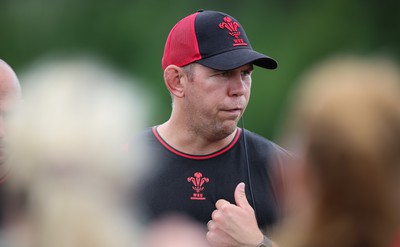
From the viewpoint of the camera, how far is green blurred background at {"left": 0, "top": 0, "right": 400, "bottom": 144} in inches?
508

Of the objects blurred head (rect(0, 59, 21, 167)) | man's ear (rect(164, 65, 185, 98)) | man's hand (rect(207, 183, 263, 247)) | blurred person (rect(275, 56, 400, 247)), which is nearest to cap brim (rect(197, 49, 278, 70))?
man's ear (rect(164, 65, 185, 98))

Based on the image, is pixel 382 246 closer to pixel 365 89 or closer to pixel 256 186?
pixel 365 89

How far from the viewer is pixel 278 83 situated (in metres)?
12.4

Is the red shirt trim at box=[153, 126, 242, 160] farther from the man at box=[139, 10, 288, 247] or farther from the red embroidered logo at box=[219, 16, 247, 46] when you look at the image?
the red embroidered logo at box=[219, 16, 247, 46]

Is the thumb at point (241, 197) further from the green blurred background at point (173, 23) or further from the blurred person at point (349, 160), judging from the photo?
the green blurred background at point (173, 23)

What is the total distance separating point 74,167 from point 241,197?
1659 mm

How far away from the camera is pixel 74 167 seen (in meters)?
1.68

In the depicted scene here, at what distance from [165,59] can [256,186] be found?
78 cm

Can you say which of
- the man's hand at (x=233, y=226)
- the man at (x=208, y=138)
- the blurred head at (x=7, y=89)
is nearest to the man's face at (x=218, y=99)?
the man at (x=208, y=138)

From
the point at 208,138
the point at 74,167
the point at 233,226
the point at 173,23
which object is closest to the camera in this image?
the point at 74,167

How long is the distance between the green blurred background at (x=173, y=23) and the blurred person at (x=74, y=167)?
10342mm

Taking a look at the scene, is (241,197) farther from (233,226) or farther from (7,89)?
(7,89)

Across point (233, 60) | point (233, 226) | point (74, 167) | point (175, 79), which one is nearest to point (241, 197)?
point (233, 226)

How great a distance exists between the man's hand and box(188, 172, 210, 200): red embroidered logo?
219 mm
